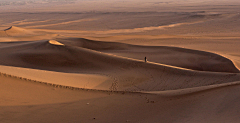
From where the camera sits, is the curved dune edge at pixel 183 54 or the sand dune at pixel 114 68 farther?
the curved dune edge at pixel 183 54

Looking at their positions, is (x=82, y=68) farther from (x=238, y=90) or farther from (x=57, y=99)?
(x=238, y=90)

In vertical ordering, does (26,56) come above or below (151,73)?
above

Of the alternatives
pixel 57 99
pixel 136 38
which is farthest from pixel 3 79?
pixel 136 38

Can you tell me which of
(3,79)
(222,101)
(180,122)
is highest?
(3,79)

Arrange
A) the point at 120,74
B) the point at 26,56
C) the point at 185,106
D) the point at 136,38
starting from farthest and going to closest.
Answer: the point at 136,38
the point at 26,56
the point at 120,74
the point at 185,106

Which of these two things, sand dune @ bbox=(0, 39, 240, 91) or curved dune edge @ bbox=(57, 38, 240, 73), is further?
curved dune edge @ bbox=(57, 38, 240, 73)

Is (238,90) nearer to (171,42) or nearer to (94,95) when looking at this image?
(94,95)

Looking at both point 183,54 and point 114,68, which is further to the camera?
point 183,54

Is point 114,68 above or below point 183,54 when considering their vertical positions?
below

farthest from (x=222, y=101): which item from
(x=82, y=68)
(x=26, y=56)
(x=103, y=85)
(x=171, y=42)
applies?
(x=171, y=42)

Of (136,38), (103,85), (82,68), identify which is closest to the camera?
→ (103,85)

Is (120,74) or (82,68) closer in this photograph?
(120,74)
